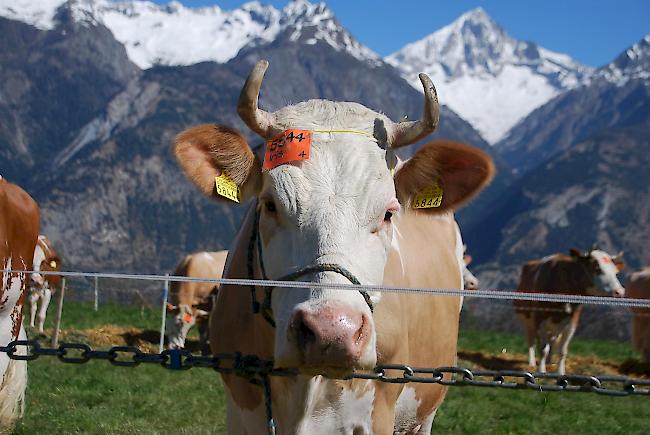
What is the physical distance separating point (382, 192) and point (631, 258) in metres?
177

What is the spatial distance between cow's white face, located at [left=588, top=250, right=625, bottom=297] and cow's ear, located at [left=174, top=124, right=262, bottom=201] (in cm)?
1406

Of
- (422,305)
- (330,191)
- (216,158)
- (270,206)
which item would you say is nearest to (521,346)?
(422,305)

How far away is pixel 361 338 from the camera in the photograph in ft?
10.4

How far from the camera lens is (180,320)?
1750cm

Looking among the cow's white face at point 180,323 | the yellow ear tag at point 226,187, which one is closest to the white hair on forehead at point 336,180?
the yellow ear tag at point 226,187

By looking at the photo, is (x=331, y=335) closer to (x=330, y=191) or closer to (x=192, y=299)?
(x=330, y=191)

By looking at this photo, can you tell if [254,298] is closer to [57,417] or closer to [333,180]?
[333,180]

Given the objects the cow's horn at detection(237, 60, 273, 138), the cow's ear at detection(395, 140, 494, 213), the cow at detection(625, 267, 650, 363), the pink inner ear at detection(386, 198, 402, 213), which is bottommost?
the pink inner ear at detection(386, 198, 402, 213)

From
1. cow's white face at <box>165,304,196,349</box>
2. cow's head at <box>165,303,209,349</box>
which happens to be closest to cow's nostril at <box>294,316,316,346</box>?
cow's head at <box>165,303,209,349</box>

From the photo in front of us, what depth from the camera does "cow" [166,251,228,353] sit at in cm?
1745

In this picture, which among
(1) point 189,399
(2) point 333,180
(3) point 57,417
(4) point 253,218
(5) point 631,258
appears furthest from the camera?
(5) point 631,258

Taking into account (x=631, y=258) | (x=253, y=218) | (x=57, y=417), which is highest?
(x=631, y=258)

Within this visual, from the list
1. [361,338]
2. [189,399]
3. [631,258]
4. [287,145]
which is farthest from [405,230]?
[631,258]

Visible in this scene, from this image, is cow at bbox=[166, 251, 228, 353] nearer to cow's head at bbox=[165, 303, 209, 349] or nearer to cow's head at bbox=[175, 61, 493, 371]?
cow's head at bbox=[165, 303, 209, 349]
